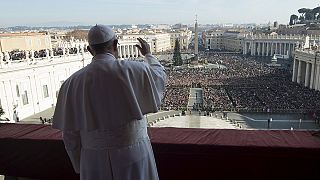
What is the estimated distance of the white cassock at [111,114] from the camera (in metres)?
1.91

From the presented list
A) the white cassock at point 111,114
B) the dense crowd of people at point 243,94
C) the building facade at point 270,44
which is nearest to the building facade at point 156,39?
the building facade at point 270,44

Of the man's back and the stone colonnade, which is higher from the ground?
the man's back

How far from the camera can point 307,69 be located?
110ft

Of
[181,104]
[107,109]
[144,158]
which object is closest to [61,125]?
[107,109]

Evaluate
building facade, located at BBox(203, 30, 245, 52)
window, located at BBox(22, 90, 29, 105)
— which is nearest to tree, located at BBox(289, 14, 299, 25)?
building facade, located at BBox(203, 30, 245, 52)

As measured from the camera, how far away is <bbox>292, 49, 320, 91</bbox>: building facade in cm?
3171

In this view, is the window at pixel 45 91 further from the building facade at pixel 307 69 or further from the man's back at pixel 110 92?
the building facade at pixel 307 69

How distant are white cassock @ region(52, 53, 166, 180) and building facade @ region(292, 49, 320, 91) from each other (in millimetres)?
32333

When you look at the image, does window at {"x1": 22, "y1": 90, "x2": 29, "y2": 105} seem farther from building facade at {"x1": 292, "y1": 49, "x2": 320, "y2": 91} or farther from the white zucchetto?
building facade at {"x1": 292, "y1": 49, "x2": 320, "y2": 91}

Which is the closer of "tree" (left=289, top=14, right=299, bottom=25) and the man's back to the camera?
the man's back

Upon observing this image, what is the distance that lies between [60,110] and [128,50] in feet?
210

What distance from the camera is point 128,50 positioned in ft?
214

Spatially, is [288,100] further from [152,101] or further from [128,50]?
[128,50]

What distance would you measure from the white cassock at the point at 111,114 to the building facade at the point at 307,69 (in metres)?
32.3
